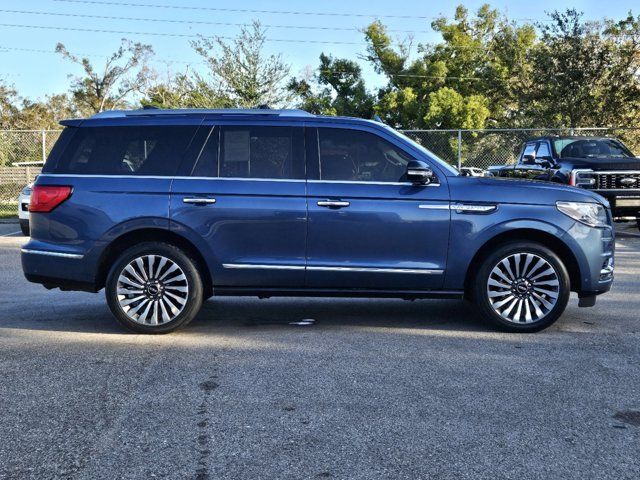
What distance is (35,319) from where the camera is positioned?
712 centimetres

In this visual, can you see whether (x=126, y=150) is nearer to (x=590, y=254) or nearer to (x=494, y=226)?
(x=494, y=226)

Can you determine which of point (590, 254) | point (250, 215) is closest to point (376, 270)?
point (250, 215)

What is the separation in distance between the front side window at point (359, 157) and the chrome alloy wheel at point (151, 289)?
1581mm

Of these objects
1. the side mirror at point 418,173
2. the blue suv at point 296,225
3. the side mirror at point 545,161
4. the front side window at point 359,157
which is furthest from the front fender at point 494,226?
the side mirror at point 545,161

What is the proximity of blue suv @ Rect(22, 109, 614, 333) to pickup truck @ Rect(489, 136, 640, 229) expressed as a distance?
8.17m

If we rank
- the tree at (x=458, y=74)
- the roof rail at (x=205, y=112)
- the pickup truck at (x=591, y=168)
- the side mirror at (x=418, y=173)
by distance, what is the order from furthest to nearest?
the tree at (x=458, y=74) → the pickup truck at (x=591, y=168) → the roof rail at (x=205, y=112) → the side mirror at (x=418, y=173)

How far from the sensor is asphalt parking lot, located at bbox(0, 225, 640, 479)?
3.59 m

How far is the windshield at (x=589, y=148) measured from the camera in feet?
49.4

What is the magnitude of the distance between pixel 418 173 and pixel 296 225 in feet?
3.77

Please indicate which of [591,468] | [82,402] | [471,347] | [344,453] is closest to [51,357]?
[82,402]

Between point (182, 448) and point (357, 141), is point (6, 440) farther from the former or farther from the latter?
point (357, 141)

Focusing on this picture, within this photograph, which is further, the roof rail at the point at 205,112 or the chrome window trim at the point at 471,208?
the roof rail at the point at 205,112

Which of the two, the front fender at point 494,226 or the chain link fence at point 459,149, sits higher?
the chain link fence at point 459,149

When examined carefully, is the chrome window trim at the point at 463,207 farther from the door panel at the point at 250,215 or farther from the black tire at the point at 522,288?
the door panel at the point at 250,215
